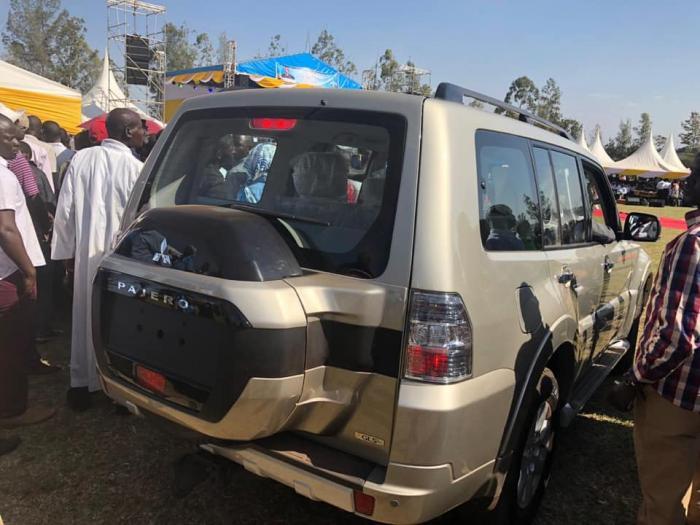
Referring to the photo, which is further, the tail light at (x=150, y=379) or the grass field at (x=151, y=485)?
the grass field at (x=151, y=485)

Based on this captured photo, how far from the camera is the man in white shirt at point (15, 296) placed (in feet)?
10.3

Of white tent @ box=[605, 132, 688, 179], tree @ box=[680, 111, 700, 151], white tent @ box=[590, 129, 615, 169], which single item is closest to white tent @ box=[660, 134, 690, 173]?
white tent @ box=[605, 132, 688, 179]

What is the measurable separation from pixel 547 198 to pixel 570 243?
37 centimetres

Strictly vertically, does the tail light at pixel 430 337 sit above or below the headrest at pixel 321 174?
below

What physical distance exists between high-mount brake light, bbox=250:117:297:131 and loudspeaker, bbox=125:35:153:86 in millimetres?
37431

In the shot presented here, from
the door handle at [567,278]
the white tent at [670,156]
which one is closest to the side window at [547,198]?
the door handle at [567,278]

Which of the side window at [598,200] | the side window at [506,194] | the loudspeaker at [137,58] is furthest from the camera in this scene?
the loudspeaker at [137,58]

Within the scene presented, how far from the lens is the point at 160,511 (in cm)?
264

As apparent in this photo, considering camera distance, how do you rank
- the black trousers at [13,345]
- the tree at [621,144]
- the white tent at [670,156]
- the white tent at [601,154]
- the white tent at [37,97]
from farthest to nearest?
the tree at [621,144] → the white tent at [670,156] → the white tent at [601,154] → the white tent at [37,97] → the black trousers at [13,345]

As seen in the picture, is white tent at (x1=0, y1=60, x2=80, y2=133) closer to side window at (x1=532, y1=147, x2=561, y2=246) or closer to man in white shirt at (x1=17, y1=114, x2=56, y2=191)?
man in white shirt at (x1=17, y1=114, x2=56, y2=191)

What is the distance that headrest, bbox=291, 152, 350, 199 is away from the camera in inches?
85.9

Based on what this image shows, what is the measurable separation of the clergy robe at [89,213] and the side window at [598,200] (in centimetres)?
313

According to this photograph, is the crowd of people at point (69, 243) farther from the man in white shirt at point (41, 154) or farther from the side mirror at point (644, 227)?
the side mirror at point (644, 227)

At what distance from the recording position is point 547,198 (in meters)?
2.73
